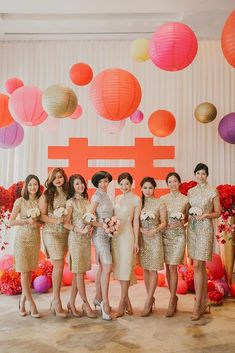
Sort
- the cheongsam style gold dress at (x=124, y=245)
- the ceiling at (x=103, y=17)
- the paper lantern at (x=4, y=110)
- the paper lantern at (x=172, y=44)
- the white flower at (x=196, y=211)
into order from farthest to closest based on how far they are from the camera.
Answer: the ceiling at (x=103, y=17)
the paper lantern at (x=4, y=110)
the cheongsam style gold dress at (x=124, y=245)
the white flower at (x=196, y=211)
the paper lantern at (x=172, y=44)

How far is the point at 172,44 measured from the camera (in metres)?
3.29

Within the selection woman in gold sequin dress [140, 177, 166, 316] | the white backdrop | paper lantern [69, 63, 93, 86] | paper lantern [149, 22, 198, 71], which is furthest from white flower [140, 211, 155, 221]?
the white backdrop

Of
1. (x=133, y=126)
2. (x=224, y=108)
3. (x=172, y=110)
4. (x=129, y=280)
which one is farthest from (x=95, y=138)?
(x=129, y=280)

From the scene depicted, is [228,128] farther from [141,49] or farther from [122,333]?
[122,333]

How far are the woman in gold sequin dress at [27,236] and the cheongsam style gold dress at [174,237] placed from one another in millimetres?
1233

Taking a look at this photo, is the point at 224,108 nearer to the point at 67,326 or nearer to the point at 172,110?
the point at 172,110

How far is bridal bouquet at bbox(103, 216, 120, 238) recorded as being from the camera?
11.9 ft

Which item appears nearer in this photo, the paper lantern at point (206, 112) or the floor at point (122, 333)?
the floor at point (122, 333)

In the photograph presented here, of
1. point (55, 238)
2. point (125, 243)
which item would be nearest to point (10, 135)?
point (55, 238)

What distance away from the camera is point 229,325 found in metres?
3.57

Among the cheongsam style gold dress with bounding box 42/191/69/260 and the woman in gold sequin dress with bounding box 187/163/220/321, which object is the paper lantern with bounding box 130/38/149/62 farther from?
the cheongsam style gold dress with bounding box 42/191/69/260

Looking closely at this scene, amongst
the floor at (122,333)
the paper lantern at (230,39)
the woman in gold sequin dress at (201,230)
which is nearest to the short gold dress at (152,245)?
the woman in gold sequin dress at (201,230)

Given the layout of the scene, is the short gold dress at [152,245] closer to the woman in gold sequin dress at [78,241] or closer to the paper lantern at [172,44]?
the woman in gold sequin dress at [78,241]

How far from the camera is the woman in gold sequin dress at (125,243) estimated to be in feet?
12.5
